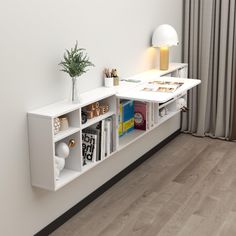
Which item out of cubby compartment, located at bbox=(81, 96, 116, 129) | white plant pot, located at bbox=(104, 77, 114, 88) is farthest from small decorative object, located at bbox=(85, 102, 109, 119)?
white plant pot, located at bbox=(104, 77, 114, 88)

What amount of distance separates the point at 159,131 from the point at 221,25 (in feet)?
3.98

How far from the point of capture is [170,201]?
3111mm

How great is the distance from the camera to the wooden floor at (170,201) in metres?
2.74

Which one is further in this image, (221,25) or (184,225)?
(221,25)

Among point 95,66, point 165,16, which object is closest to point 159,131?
point 165,16

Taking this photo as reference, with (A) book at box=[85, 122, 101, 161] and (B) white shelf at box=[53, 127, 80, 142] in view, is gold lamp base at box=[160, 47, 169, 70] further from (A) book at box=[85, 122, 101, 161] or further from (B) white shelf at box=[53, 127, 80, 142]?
(B) white shelf at box=[53, 127, 80, 142]

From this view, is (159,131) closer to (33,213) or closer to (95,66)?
(95,66)

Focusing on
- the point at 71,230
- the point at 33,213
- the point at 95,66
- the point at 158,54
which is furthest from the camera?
the point at 158,54

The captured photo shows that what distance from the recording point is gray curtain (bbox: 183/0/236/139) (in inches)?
165

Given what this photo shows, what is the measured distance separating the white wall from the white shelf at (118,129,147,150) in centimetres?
24

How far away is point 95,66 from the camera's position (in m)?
2.98

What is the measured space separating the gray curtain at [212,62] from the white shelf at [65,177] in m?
2.20

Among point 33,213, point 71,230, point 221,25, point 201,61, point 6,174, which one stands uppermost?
point 221,25

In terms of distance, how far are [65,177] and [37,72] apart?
649mm
